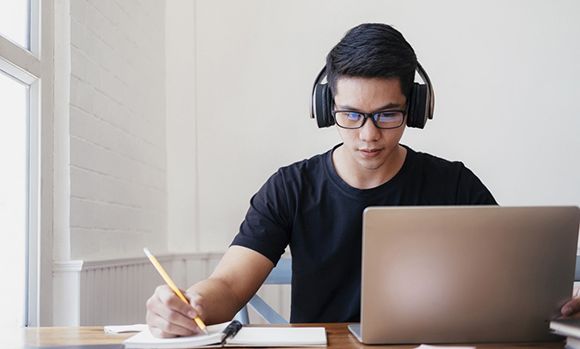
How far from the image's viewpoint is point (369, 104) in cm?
167

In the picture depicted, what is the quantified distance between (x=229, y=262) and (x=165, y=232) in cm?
160

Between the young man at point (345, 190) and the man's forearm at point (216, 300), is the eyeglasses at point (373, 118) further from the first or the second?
the man's forearm at point (216, 300)

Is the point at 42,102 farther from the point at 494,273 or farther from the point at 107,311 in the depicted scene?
the point at 494,273

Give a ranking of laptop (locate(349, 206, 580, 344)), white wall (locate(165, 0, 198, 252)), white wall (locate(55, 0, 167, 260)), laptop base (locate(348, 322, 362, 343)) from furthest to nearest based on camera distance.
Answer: white wall (locate(165, 0, 198, 252)), white wall (locate(55, 0, 167, 260)), laptop base (locate(348, 322, 362, 343)), laptop (locate(349, 206, 580, 344))

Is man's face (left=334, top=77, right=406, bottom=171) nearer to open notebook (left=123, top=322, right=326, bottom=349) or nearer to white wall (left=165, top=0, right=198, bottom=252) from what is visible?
open notebook (left=123, top=322, right=326, bottom=349)

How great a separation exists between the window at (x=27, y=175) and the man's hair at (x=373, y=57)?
93cm

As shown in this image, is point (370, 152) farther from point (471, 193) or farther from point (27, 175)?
point (27, 175)

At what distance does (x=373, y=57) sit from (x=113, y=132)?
1310 millimetres

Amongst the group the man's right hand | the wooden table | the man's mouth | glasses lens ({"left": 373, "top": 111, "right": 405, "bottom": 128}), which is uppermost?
glasses lens ({"left": 373, "top": 111, "right": 405, "bottom": 128})

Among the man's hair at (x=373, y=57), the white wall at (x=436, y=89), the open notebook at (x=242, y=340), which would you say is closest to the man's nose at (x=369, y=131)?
the man's hair at (x=373, y=57)

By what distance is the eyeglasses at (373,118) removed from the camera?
167 centimetres

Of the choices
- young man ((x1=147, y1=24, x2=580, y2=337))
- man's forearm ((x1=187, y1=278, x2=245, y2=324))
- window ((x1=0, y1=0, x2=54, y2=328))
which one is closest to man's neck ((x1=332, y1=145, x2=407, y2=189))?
young man ((x1=147, y1=24, x2=580, y2=337))

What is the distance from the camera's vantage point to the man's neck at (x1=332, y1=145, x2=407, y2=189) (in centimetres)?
192

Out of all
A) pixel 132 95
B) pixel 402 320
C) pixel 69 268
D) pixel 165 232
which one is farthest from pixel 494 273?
pixel 165 232
